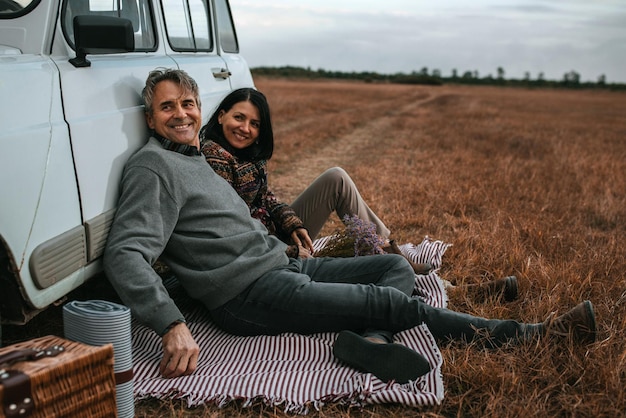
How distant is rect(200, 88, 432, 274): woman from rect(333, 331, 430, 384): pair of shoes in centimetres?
92

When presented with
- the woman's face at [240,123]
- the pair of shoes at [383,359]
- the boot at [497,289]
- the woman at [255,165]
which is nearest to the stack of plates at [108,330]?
the pair of shoes at [383,359]

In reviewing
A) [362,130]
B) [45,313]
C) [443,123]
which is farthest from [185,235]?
[443,123]

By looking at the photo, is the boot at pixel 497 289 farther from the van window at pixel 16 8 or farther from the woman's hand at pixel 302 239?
the van window at pixel 16 8

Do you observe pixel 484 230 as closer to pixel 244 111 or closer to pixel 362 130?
pixel 244 111

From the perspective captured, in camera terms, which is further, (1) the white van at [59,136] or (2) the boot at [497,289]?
(2) the boot at [497,289]

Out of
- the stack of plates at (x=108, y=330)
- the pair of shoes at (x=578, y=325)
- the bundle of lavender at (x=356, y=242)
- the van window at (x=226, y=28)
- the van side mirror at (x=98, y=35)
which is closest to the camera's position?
the stack of plates at (x=108, y=330)

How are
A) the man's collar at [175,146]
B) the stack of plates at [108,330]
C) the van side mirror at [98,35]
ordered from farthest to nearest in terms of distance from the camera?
the man's collar at [175,146]
the van side mirror at [98,35]
the stack of plates at [108,330]

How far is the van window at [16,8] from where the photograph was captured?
2611 millimetres

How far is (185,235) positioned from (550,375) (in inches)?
65.8

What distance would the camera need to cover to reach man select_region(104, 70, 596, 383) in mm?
2668

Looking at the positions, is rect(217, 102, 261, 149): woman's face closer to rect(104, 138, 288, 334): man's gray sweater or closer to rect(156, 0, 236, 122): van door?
rect(156, 0, 236, 122): van door

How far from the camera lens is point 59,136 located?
7.80ft

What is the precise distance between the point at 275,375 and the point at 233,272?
1.62ft

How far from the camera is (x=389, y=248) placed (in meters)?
3.97
